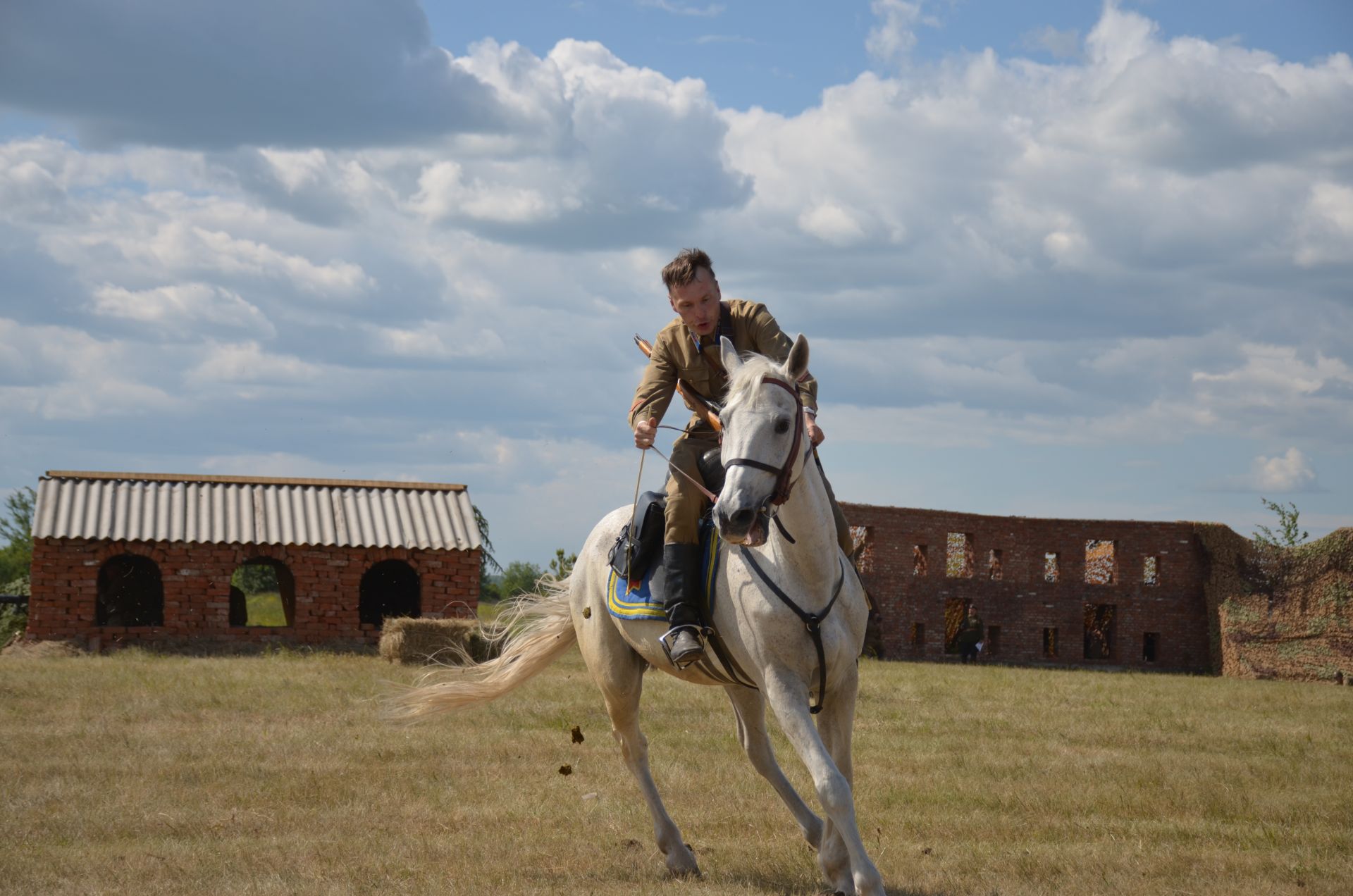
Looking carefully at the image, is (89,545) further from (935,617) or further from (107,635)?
(935,617)

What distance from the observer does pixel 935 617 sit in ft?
113

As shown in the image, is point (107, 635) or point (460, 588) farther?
point (460, 588)

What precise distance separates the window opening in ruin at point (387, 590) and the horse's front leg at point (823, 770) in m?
24.3

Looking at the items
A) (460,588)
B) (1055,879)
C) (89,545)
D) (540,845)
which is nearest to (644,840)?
(540,845)

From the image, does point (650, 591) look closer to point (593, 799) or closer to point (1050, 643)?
point (593, 799)

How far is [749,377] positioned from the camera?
5176 mm

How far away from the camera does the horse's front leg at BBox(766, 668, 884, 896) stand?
5.28 m

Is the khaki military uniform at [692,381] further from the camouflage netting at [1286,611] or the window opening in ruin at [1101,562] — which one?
the window opening in ruin at [1101,562]

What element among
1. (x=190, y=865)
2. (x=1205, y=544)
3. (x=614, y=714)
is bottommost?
(x=190, y=865)

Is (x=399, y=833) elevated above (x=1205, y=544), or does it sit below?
below

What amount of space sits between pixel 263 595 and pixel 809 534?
43.8m

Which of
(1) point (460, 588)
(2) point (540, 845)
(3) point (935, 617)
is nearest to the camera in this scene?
(2) point (540, 845)

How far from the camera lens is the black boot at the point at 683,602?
6.07m

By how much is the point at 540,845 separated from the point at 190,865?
2.00 meters
